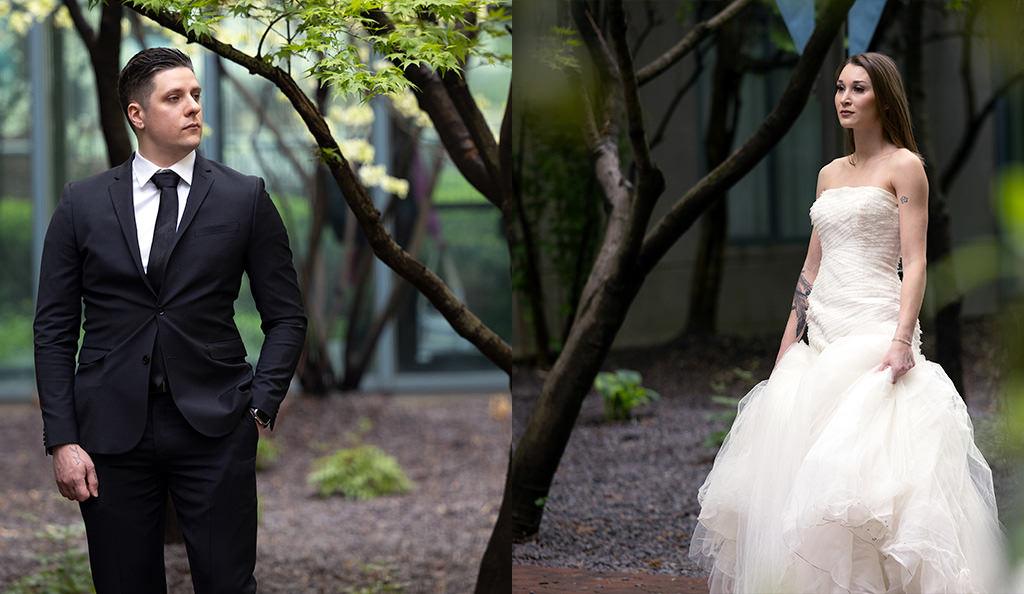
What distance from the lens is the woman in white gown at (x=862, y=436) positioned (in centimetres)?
304

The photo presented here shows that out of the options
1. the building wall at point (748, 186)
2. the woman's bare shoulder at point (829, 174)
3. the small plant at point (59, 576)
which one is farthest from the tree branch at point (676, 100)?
the small plant at point (59, 576)

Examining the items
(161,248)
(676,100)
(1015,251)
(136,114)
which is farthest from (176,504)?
(1015,251)

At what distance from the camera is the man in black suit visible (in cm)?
311

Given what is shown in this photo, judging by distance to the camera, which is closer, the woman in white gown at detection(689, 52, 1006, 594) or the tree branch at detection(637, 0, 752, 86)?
the woman in white gown at detection(689, 52, 1006, 594)

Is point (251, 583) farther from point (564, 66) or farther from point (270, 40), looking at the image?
point (270, 40)

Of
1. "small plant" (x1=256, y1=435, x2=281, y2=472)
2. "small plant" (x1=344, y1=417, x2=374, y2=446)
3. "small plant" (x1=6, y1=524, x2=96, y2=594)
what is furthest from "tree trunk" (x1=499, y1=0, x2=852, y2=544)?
"small plant" (x1=344, y1=417, x2=374, y2=446)

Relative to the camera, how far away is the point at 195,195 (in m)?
3.20

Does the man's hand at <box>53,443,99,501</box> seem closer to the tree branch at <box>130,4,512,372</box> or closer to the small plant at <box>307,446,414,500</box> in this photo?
the tree branch at <box>130,4,512,372</box>

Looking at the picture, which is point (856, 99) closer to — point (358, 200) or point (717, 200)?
point (717, 200)

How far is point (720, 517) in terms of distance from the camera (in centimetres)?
341

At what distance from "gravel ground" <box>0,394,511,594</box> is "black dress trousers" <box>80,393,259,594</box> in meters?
2.54

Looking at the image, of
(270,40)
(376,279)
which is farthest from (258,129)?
(270,40)

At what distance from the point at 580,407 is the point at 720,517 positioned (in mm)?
1311

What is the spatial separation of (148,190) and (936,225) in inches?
139
